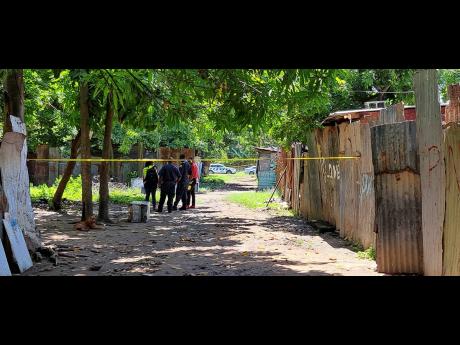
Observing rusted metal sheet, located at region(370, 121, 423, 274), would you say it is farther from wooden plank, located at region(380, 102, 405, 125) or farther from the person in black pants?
the person in black pants

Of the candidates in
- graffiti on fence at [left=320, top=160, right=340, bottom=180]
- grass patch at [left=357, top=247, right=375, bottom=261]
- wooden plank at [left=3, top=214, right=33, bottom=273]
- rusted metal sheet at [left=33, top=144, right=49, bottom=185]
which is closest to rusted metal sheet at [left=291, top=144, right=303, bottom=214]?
graffiti on fence at [left=320, top=160, right=340, bottom=180]

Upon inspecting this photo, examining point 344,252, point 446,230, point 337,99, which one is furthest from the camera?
point 337,99

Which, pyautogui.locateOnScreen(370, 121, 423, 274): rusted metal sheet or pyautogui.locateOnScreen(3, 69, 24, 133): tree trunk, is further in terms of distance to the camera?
pyautogui.locateOnScreen(3, 69, 24, 133): tree trunk

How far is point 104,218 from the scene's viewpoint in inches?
534

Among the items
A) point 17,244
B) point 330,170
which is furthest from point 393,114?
point 17,244

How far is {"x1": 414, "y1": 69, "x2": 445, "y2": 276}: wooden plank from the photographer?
5.09m

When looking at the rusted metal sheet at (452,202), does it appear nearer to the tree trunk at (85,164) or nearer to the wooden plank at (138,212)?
the tree trunk at (85,164)

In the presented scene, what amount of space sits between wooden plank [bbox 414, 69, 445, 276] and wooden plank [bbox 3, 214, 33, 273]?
5099 mm

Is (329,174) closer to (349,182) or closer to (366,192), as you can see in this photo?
(349,182)
